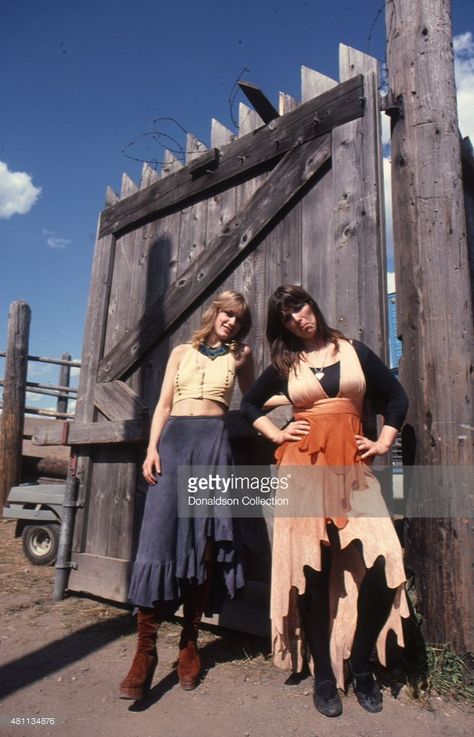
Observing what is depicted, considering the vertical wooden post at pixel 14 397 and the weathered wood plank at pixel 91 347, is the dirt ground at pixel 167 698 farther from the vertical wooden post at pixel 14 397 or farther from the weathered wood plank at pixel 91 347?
the vertical wooden post at pixel 14 397

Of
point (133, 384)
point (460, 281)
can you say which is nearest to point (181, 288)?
point (133, 384)

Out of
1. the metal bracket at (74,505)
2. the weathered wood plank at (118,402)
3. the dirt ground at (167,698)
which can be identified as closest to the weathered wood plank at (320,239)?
the weathered wood plank at (118,402)

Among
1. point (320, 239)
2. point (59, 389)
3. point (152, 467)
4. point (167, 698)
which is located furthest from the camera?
point (59, 389)

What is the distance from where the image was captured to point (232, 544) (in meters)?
2.64

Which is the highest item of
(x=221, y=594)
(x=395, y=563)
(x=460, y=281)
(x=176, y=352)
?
(x=460, y=281)

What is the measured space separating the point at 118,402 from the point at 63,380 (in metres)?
8.93

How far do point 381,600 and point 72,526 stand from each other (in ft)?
9.34

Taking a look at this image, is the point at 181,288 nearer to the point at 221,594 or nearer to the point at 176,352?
the point at 176,352

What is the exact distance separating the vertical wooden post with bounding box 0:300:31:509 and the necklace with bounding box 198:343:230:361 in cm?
626

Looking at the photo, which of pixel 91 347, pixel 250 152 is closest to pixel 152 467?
pixel 91 347

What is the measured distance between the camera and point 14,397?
8.64 meters

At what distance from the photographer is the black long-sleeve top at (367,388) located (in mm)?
2473

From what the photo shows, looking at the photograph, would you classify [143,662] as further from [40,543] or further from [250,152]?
[40,543]

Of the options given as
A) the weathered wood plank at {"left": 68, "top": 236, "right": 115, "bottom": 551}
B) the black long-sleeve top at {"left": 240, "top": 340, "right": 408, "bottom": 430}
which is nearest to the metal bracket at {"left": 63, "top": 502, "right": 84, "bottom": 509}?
the weathered wood plank at {"left": 68, "top": 236, "right": 115, "bottom": 551}
